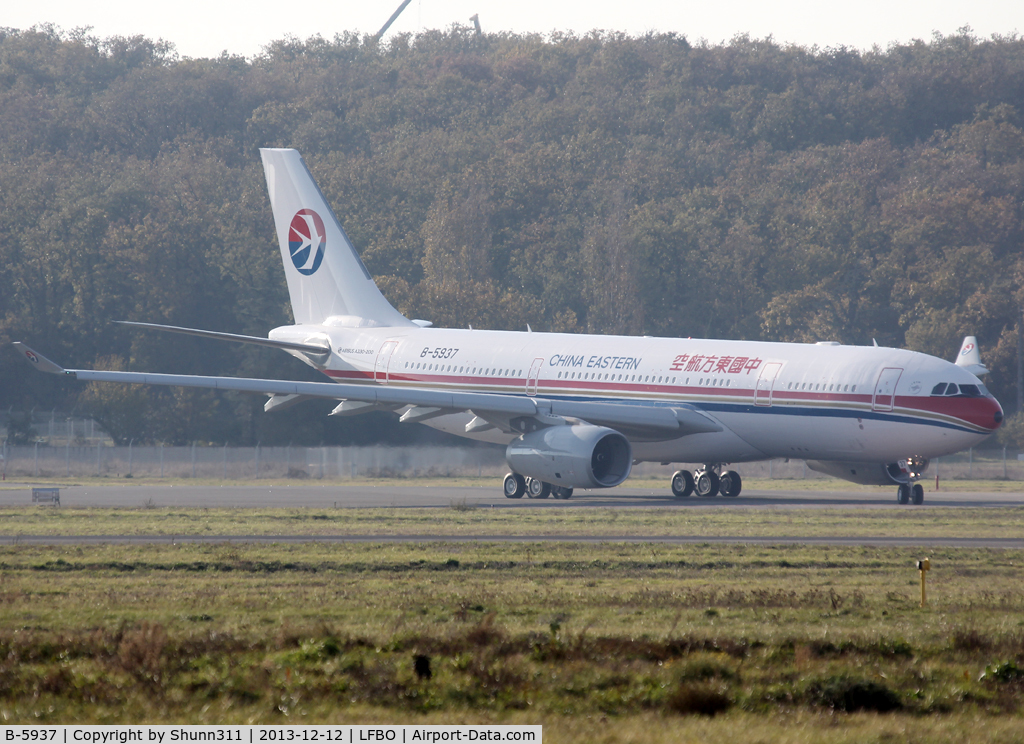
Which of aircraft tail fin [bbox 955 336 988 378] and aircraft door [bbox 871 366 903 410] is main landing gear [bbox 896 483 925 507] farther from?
aircraft tail fin [bbox 955 336 988 378]

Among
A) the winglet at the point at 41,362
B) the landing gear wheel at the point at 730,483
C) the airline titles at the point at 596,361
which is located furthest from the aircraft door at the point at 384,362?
the landing gear wheel at the point at 730,483

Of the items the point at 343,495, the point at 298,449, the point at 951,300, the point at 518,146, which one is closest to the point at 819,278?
the point at 951,300

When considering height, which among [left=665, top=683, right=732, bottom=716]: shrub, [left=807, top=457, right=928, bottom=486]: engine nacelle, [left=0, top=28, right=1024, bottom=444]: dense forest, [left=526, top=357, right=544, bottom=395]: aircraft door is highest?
[left=0, top=28, right=1024, bottom=444]: dense forest

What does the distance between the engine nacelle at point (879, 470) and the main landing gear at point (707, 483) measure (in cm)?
230

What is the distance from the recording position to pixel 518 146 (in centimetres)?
11594

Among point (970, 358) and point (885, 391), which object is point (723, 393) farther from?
point (970, 358)

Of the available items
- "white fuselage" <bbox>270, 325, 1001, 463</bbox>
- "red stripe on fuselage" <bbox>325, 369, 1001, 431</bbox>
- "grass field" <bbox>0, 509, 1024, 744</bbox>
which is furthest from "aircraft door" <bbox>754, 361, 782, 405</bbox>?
"grass field" <bbox>0, 509, 1024, 744</bbox>

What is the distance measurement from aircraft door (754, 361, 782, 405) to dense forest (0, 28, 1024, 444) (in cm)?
2870

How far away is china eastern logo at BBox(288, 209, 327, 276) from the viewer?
47.8 m

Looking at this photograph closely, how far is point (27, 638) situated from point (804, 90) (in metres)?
116

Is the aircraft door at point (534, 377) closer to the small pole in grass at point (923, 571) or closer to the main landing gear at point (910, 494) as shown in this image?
the main landing gear at point (910, 494)

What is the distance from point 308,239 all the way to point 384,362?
23.0ft

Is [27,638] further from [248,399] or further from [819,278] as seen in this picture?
[819,278]

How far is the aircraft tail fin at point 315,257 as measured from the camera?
47.1 meters
